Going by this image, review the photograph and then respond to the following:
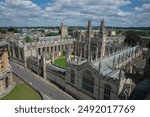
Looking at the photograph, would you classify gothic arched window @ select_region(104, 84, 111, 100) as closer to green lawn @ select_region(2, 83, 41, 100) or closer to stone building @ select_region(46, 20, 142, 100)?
stone building @ select_region(46, 20, 142, 100)

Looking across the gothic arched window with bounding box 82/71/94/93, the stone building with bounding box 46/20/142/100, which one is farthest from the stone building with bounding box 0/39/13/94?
the gothic arched window with bounding box 82/71/94/93

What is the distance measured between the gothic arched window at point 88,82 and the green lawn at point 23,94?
7474mm

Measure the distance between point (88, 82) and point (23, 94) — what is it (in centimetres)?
948

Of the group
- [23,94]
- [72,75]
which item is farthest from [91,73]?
[23,94]

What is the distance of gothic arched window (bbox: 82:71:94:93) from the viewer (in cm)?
2135

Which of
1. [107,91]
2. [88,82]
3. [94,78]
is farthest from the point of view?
[88,82]

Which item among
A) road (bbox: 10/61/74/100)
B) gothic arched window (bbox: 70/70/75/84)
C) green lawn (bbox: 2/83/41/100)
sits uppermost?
gothic arched window (bbox: 70/70/75/84)

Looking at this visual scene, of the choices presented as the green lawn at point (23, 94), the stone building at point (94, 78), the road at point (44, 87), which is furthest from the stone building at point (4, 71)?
the stone building at point (94, 78)

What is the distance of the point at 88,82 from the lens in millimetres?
21922

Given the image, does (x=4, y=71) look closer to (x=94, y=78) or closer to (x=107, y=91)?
(x=94, y=78)

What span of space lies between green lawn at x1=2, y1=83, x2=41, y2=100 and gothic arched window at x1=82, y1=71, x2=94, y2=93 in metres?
7.47

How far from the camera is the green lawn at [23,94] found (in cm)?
1797

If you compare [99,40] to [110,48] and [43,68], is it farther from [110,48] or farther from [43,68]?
[43,68]

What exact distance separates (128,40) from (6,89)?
5930cm
